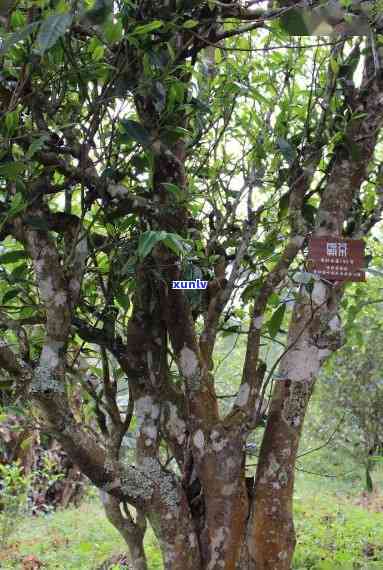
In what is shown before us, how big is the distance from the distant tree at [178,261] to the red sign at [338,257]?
0.25ft

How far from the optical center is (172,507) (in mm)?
1666

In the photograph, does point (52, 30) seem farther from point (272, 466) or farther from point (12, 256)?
point (272, 466)

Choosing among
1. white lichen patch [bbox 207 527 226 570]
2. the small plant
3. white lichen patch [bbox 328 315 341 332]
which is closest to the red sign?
white lichen patch [bbox 328 315 341 332]

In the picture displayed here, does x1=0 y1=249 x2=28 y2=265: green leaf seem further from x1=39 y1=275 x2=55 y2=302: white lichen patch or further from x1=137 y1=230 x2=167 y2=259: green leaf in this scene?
x1=137 y1=230 x2=167 y2=259: green leaf

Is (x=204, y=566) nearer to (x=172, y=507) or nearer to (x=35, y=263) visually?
(x=172, y=507)

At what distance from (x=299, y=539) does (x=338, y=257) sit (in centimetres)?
261

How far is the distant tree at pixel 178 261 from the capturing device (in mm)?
1483

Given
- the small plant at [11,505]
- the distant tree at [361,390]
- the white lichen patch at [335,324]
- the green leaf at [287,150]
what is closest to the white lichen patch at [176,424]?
the white lichen patch at [335,324]

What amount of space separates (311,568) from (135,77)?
261cm

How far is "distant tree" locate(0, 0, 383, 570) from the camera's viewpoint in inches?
58.4

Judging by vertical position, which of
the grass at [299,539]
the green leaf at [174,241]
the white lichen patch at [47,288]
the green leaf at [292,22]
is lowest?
the grass at [299,539]

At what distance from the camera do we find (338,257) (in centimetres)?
162

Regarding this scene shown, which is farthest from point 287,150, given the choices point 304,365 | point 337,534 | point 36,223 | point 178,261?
point 337,534

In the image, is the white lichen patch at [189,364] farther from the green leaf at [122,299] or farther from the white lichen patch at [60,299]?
the white lichen patch at [60,299]
